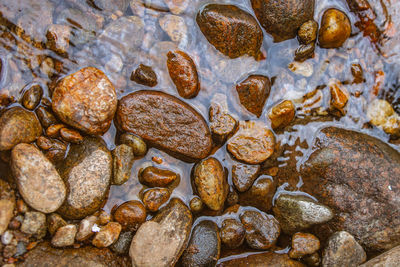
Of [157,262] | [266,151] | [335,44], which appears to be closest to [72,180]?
[157,262]

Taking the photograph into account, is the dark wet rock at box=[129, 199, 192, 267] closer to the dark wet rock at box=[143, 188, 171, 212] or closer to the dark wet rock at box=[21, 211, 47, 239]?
the dark wet rock at box=[143, 188, 171, 212]

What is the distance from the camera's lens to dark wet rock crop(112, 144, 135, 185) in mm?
2898

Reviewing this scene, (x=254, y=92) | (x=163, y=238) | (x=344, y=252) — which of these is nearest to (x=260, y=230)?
(x=344, y=252)

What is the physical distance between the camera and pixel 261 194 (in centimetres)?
320

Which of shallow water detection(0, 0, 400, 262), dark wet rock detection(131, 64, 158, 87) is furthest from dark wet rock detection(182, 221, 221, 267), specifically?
dark wet rock detection(131, 64, 158, 87)

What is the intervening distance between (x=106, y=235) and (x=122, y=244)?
0.22 meters

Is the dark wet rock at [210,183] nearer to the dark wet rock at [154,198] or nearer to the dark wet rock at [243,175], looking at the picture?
the dark wet rock at [243,175]

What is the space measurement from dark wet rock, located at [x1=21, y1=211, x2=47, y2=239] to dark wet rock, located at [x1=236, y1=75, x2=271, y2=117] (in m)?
2.42

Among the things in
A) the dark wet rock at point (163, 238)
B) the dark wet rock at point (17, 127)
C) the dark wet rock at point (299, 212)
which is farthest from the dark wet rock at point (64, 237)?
the dark wet rock at point (299, 212)

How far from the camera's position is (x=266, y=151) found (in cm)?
318

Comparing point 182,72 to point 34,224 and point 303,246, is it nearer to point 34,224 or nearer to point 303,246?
point 34,224

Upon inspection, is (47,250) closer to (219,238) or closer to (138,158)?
(138,158)

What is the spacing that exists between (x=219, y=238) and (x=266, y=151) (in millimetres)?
1117

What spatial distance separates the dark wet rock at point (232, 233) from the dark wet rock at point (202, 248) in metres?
0.08
